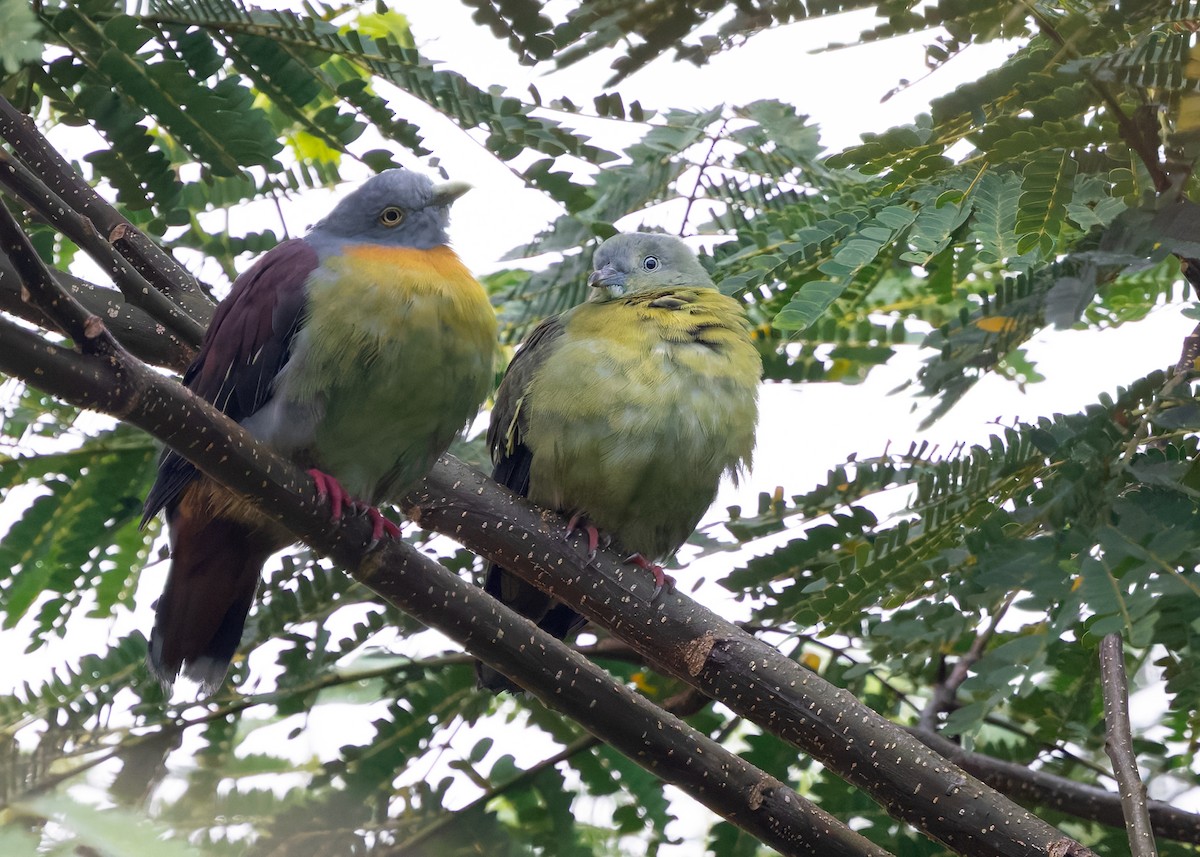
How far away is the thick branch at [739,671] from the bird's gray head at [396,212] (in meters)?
0.68

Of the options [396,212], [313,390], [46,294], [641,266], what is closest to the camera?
[46,294]

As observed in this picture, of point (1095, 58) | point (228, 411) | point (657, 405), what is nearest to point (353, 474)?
point (228, 411)

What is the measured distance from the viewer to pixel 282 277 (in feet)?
11.1

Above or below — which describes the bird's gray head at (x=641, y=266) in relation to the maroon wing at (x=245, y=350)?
above

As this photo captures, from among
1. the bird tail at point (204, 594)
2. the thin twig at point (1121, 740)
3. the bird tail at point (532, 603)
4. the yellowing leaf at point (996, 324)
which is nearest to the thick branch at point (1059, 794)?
the thin twig at point (1121, 740)

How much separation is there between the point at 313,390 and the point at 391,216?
730mm

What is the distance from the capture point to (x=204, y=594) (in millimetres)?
3416

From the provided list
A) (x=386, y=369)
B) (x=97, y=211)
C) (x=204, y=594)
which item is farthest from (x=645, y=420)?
(x=97, y=211)

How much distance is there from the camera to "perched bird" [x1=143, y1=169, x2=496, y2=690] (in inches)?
129

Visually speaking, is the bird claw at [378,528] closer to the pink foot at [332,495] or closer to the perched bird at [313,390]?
the pink foot at [332,495]

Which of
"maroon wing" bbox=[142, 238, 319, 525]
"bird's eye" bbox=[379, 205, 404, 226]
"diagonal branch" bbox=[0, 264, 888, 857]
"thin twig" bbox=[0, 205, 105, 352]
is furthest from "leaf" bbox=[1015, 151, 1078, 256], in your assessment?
"bird's eye" bbox=[379, 205, 404, 226]

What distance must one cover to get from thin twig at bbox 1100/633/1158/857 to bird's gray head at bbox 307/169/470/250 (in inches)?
83.5

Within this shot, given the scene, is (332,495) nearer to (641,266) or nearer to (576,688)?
(576,688)

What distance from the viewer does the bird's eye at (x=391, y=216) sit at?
3.74m
